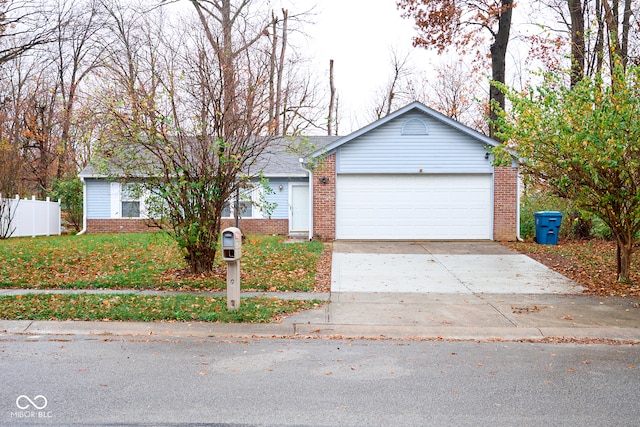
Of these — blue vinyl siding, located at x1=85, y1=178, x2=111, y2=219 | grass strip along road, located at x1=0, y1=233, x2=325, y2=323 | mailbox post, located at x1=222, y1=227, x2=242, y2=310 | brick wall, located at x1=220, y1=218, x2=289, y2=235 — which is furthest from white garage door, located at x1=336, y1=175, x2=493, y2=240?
mailbox post, located at x1=222, y1=227, x2=242, y2=310

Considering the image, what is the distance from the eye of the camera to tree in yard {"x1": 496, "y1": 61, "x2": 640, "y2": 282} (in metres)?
9.05

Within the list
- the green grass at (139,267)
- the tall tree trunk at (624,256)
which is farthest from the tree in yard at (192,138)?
the tall tree trunk at (624,256)

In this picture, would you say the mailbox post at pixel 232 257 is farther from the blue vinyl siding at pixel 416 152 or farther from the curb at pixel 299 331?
Result: the blue vinyl siding at pixel 416 152

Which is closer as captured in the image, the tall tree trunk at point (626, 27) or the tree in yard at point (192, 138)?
the tree in yard at point (192, 138)

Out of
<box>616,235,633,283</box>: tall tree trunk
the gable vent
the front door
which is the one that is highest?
the gable vent

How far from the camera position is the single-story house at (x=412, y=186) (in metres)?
18.3

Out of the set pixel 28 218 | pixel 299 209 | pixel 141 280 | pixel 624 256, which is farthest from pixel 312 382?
pixel 28 218

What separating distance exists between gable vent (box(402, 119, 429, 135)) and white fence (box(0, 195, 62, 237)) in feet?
48.7

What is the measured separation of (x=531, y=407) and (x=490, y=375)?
908 mm

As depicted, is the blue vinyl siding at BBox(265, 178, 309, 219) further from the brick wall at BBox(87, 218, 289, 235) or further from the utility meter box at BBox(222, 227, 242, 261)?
the utility meter box at BBox(222, 227, 242, 261)

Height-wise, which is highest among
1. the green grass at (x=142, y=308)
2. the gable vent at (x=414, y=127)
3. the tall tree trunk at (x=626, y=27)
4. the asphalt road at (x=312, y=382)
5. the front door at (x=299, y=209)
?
the tall tree trunk at (x=626, y=27)

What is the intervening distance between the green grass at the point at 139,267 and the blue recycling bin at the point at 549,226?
24.5 feet

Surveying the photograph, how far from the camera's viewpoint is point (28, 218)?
22125 millimetres

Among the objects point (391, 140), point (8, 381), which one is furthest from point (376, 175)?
point (8, 381)
